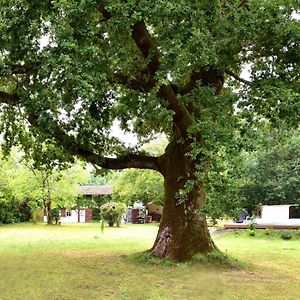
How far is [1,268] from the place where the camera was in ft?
42.0

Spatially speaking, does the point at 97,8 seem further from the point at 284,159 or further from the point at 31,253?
the point at 284,159

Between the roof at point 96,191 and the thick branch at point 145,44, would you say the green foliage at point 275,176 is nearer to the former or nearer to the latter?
the roof at point 96,191

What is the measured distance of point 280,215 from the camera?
32312 millimetres

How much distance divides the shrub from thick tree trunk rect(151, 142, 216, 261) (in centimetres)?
2375

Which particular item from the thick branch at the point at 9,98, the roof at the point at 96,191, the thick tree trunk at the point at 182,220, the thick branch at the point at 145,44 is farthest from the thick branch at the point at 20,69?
the roof at the point at 96,191

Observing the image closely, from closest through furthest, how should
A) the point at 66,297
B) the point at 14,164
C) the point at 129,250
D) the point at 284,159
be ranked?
the point at 66,297 < the point at 129,250 < the point at 284,159 < the point at 14,164

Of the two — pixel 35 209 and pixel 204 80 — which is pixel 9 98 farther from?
pixel 35 209

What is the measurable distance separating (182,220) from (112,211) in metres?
24.7

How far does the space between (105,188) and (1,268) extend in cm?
4411

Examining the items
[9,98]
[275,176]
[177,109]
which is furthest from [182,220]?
[275,176]

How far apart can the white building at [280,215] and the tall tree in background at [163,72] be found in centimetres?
1876

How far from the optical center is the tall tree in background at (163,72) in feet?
32.2

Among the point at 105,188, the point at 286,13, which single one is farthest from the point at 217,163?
the point at 105,188

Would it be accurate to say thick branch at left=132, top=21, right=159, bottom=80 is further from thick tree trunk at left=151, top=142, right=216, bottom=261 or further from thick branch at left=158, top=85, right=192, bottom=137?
thick tree trunk at left=151, top=142, right=216, bottom=261
